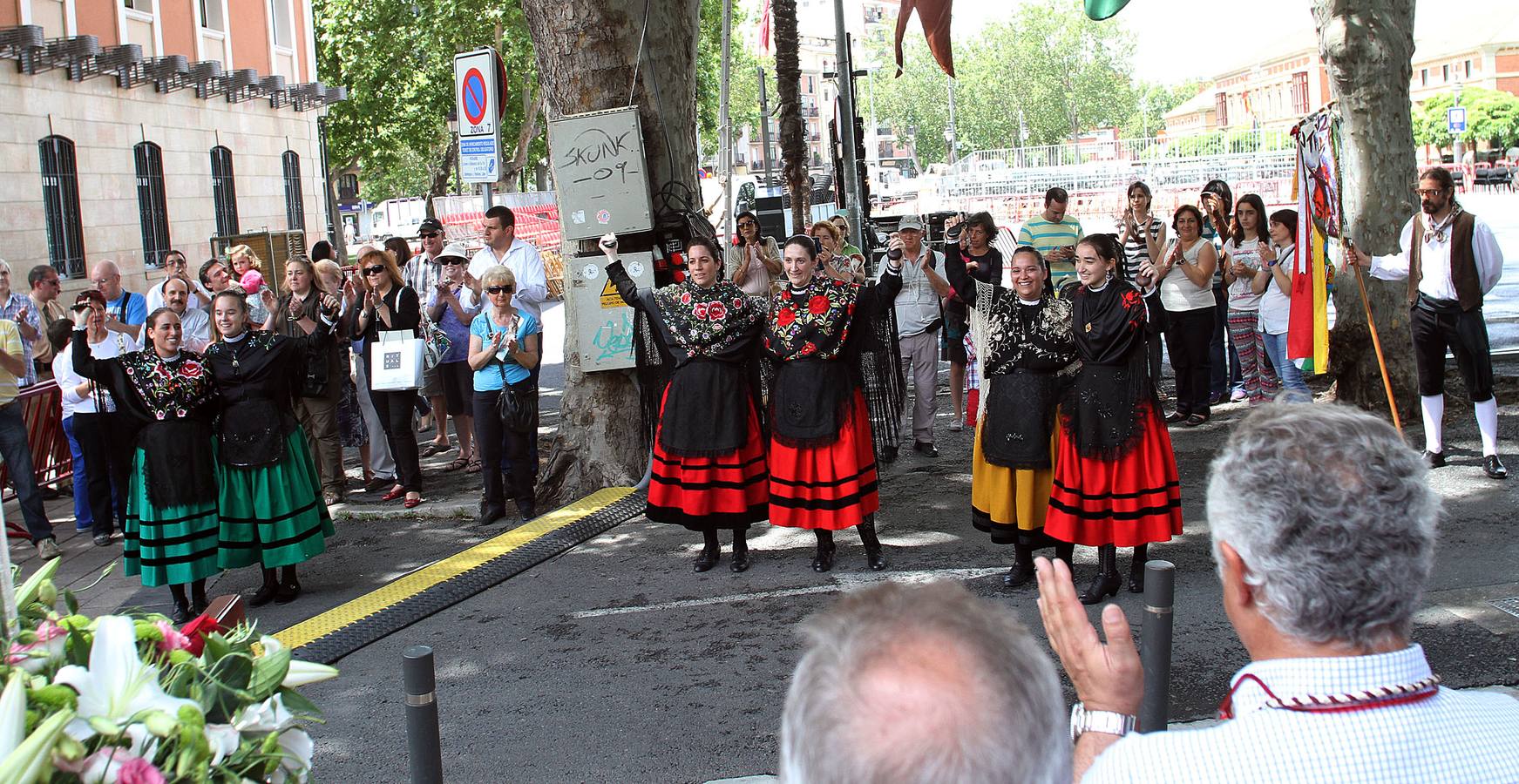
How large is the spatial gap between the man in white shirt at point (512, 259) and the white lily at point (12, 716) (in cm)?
784

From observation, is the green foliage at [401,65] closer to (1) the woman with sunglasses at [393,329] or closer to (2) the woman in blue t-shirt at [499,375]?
(1) the woman with sunglasses at [393,329]

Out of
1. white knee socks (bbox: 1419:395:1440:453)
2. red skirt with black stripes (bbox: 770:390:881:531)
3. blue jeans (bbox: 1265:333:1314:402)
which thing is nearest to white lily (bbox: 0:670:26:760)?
red skirt with black stripes (bbox: 770:390:881:531)

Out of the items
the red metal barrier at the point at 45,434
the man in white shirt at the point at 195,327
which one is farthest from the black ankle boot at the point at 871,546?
the red metal barrier at the point at 45,434

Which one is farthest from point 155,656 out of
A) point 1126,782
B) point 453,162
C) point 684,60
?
point 453,162

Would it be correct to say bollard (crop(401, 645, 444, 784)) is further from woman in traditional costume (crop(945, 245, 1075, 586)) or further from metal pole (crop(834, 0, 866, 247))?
metal pole (crop(834, 0, 866, 247))

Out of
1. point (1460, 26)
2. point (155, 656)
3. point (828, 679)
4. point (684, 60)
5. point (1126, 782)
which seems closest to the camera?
point (828, 679)

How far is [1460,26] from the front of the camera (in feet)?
267

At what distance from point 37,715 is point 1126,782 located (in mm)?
1585

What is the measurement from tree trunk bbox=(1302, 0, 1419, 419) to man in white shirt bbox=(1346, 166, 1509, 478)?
1.70 meters

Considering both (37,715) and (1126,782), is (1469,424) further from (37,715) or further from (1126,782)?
(37,715)

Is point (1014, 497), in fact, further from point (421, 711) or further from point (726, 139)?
point (726, 139)

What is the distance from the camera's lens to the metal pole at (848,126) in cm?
1911

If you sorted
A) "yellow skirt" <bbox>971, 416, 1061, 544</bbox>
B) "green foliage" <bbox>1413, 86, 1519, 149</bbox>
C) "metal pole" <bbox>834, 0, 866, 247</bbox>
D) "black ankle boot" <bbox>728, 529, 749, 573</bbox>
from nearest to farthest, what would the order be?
"yellow skirt" <bbox>971, 416, 1061, 544</bbox>, "black ankle boot" <bbox>728, 529, 749, 573</bbox>, "metal pole" <bbox>834, 0, 866, 247</bbox>, "green foliage" <bbox>1413, 86, 1519, 149</bbox>

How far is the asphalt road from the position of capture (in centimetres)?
495
